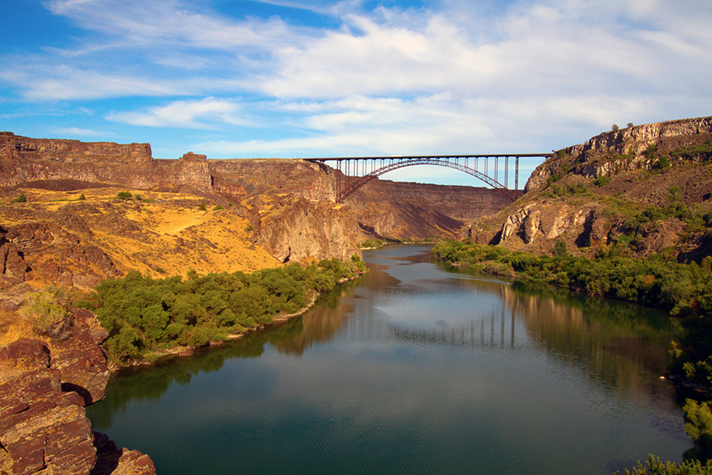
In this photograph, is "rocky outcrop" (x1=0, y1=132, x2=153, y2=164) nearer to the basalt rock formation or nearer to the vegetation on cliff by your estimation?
the basalt rock formation

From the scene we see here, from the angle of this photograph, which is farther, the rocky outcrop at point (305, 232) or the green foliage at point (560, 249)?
the green foliage at point (560, 249)

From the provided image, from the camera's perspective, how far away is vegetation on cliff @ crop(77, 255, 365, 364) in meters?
19.8

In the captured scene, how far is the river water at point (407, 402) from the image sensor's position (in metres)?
13.7

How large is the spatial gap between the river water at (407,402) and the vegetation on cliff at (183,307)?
117cm

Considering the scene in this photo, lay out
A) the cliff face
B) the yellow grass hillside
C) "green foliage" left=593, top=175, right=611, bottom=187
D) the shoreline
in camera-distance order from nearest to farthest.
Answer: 1. the shoreline
2. the yellow grass hillside
3. the cliff face
4. "green foliage" left=593, top=175, right=611, bottom=187

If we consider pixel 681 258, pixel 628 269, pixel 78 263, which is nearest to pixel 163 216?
pixel 78 263

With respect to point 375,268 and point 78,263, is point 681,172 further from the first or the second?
point 78,263

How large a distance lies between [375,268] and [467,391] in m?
41.1

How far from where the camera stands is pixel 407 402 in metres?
17.4

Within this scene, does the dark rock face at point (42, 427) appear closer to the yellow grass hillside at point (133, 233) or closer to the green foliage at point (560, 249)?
the yellow grass hillside at point (133, 233)

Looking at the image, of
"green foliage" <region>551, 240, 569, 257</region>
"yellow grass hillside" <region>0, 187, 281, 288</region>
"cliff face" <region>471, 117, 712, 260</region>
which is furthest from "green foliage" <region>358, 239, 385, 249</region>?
"yellow grass hillside" <region>0, 187, 281, 288</region>

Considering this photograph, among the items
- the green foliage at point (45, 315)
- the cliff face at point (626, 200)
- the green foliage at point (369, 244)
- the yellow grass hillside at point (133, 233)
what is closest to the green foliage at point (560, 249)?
the cliff face at point (626, 200)

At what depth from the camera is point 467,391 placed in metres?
18.7

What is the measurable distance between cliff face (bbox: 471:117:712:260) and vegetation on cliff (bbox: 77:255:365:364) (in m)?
35.8
